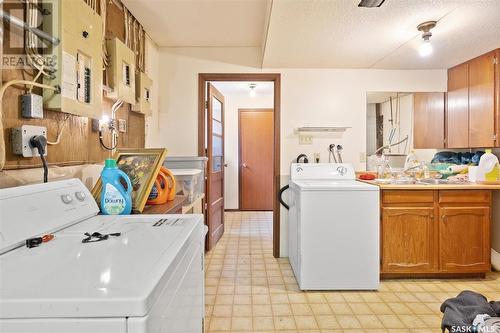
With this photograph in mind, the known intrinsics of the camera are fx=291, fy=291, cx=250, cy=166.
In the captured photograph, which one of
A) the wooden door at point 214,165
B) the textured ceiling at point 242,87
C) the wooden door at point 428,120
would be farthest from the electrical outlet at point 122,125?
the wooden door at point 428,120

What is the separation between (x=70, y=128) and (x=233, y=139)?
412 cm

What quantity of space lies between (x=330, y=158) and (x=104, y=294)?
9.07 feet

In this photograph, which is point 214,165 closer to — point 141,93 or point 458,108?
point 141,93

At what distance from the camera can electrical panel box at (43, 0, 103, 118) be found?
49.5 inches

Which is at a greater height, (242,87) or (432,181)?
(242,87)

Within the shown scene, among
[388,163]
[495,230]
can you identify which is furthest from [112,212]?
[495,230]

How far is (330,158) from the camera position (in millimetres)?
3043

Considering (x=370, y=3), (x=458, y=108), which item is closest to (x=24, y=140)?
(x=370, y=3)

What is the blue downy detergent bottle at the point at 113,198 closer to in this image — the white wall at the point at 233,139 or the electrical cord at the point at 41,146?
Result: the electrical cord at the point at 41,146

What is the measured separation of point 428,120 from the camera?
10.1 ft

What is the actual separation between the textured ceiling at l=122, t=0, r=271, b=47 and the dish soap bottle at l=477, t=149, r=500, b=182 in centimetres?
223

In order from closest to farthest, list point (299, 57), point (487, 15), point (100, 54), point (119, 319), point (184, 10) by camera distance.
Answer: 1. point (119, 319)
2. point (100, 54)
3. point (487, 15)
4. point (184, 10)
5. point (299, 57)

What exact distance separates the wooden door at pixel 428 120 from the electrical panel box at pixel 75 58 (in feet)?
9.73

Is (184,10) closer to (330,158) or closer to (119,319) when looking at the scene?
(330,158)
